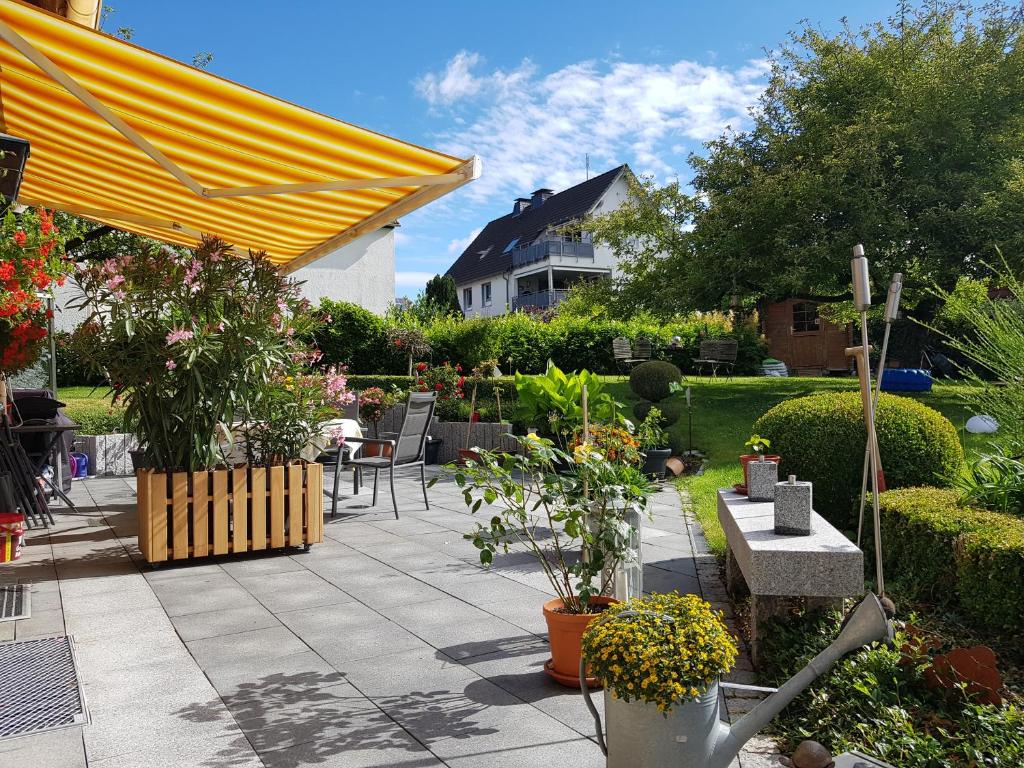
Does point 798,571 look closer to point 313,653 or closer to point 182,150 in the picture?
point 313,653

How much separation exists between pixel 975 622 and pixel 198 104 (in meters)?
4.68

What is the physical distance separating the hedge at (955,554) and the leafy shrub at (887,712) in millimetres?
654

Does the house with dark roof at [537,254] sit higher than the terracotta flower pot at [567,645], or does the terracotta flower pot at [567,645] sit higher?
the house with dark roof at [537,254]

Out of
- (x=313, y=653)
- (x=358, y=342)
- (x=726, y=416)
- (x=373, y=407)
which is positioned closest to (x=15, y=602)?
(x=313, y=653)

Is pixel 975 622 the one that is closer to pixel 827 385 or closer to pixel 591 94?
pixel 591 94

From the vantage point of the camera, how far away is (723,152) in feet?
53.7

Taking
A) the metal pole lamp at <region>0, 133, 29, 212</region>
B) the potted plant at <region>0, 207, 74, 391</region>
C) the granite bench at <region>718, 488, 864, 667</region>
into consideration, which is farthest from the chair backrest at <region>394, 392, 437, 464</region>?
the granite bench at <region>718, 488, 864, 667</region>

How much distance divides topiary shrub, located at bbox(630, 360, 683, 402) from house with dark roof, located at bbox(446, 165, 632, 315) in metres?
20.5

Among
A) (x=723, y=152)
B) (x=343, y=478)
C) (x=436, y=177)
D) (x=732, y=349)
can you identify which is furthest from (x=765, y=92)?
(x=436, y=177)

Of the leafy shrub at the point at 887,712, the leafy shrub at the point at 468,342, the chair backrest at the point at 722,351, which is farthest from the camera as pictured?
the chair backrest at the point at 722,351

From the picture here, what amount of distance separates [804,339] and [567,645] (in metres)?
24.7

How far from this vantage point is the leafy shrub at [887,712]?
2.53 metres

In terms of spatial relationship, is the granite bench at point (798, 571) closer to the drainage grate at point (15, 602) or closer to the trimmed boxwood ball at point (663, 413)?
the drainage grate at point (15, 602)

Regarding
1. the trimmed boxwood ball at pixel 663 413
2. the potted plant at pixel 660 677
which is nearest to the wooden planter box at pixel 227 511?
the potted plant at pixel 660 677
